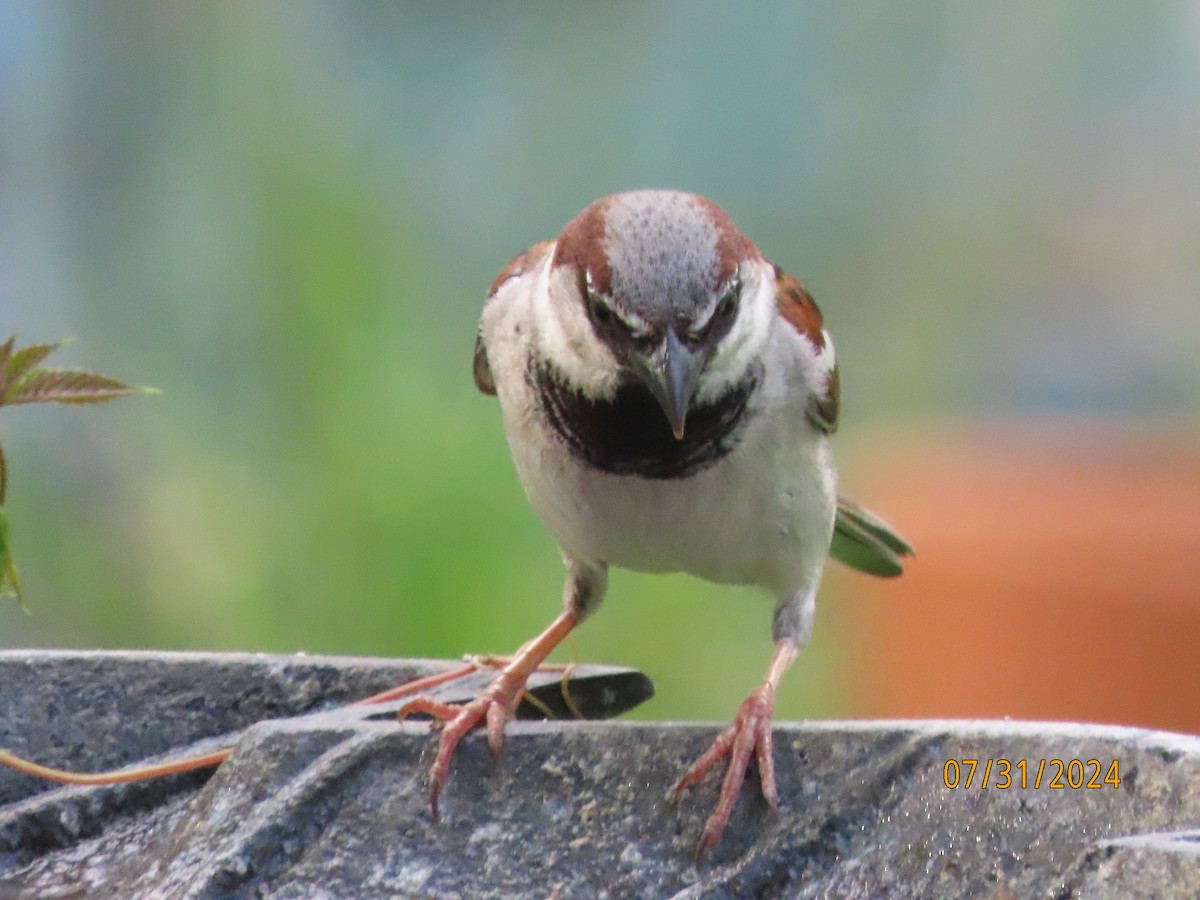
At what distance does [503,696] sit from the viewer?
3.74ft

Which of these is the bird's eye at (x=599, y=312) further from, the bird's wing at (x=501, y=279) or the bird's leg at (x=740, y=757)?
the bird's leg at (x=740, y=757)

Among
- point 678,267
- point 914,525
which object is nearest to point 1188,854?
point 678,267

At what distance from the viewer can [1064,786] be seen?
754 millimetres

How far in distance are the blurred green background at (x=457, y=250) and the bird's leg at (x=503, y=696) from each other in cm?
82

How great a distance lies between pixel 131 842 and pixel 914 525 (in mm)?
1978

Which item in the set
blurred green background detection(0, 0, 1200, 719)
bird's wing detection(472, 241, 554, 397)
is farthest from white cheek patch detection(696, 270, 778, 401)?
blurred green background detection(0, 0, 1200, 719)

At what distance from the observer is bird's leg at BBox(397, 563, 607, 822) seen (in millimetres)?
858

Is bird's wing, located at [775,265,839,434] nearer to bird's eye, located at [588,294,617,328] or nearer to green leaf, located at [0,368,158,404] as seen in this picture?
bird's eye, located at [588,294,617,328]

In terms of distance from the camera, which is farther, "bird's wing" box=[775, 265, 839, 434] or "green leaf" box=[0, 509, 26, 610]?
"bird's wing" box=[775, 265, 839, 434]

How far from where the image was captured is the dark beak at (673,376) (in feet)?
3.48

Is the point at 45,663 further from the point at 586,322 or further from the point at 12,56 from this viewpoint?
the point at 12,56

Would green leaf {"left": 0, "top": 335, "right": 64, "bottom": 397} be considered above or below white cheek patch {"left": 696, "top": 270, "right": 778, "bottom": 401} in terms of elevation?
above

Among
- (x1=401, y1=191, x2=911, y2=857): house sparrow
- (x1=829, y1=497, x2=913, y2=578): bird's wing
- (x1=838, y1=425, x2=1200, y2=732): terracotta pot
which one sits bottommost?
(x1=838, y1=425, x2=1200, y2=732): terracotta pot

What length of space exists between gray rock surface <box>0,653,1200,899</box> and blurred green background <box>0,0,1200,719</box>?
56.3 inches
